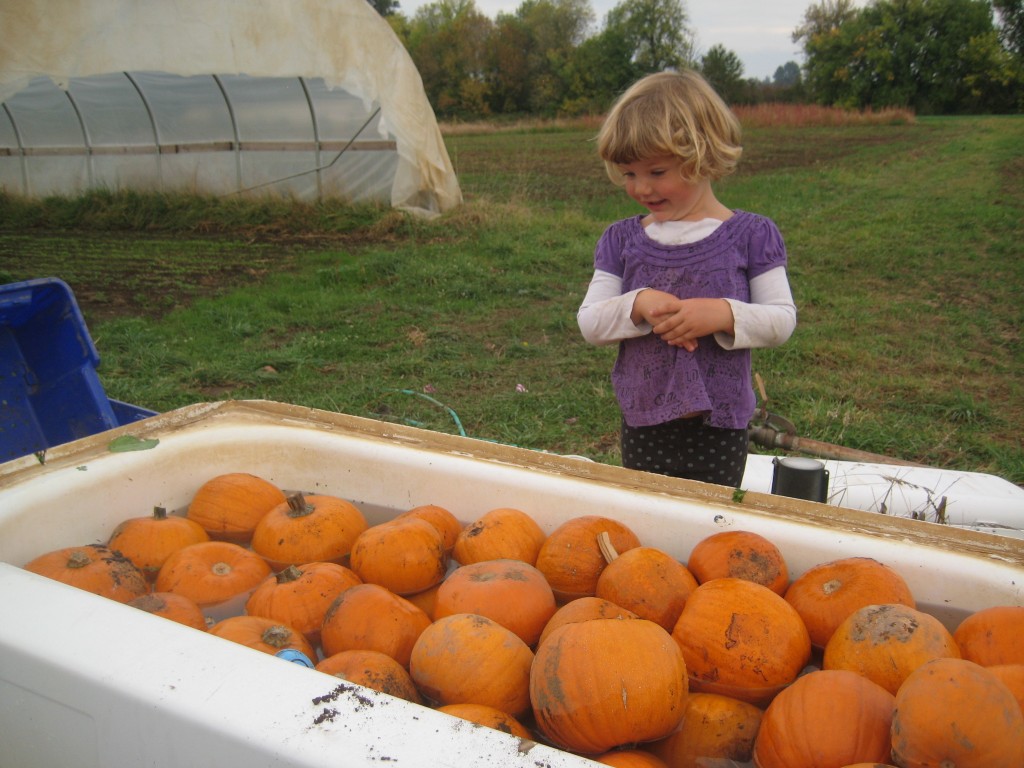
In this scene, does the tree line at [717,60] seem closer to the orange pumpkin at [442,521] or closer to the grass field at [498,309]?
the grass field at [498,309]

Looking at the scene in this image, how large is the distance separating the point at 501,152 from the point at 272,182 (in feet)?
41.0

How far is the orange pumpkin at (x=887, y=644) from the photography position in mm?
1076

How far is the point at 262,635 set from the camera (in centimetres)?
126

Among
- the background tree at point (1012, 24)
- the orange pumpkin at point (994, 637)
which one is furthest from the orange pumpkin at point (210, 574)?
the background tree at point (1012, 24)

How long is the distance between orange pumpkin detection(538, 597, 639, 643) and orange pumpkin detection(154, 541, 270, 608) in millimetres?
616

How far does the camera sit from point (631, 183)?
1.94 metres

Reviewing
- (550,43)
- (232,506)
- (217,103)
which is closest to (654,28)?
(550,43)

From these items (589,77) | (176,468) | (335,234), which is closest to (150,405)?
(176,468)

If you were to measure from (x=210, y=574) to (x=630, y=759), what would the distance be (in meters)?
0.86

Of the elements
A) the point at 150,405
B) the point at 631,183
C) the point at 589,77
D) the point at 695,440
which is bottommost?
the point at 150,405

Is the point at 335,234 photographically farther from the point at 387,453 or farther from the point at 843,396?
the point at 387,453

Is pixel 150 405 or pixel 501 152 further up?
pixel 501 152

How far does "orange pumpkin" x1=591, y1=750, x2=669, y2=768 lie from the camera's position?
3.30ft

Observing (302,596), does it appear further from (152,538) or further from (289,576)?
(152,538)
